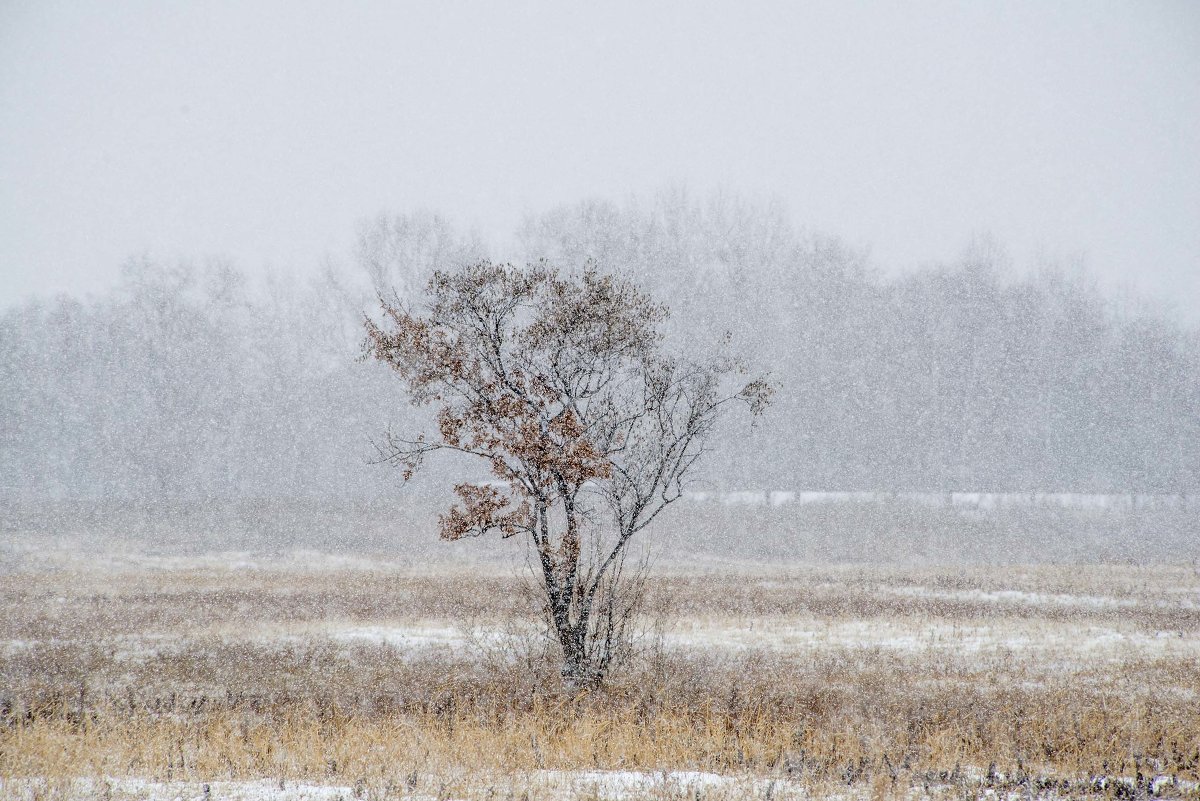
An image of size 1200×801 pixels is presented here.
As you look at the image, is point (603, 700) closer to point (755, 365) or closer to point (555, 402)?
point (555, 402)

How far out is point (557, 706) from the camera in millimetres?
11867

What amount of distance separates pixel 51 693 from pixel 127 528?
34468 millimetres

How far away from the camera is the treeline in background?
181ft

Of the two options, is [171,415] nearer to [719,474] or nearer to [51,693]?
[719,474]

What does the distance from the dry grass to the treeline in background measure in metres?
31.9

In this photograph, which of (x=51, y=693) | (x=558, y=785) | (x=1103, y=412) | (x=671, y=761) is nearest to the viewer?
(x=558, y=785)

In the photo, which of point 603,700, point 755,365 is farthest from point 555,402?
point 755,365

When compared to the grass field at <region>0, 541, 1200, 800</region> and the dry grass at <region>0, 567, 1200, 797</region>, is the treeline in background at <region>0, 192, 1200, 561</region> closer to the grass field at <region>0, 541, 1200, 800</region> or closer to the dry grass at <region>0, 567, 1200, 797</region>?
the grass field at <region>0, 541, 1200, 800</region>

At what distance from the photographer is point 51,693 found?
532 inches

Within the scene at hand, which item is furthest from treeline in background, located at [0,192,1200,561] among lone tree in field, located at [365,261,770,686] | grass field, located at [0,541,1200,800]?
lone tree in field, located at [365,261,770,686]

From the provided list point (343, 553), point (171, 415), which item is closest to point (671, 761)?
point (343, 553)

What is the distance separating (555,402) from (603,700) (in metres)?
4.68

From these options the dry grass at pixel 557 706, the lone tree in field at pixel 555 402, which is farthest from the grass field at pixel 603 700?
the lone tree in field at pixel 555 402

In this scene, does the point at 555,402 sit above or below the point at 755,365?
below
